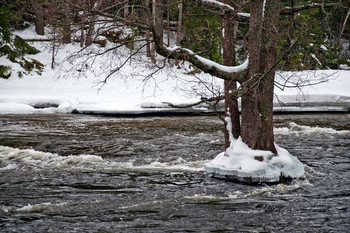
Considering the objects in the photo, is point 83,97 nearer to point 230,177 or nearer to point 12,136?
point 12,136

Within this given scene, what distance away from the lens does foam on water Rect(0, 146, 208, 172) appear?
967cm

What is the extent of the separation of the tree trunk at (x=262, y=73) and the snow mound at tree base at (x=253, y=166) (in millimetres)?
211

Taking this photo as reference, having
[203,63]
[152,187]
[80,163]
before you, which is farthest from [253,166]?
[80,163]

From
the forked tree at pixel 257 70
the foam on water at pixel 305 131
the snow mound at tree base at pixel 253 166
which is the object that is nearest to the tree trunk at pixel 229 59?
the forked tree at pixel 257 70

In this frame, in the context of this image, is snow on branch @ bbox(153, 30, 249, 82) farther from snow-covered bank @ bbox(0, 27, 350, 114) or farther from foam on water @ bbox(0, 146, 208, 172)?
snow-covered bank @ bbox(0, 27, 350, 114)

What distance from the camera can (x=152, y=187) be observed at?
8039mm

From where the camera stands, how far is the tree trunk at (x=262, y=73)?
336 inches

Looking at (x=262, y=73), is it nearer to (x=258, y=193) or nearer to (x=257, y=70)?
(x=257, y=70)

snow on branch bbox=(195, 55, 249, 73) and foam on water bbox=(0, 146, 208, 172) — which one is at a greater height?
snow on branch bbox=(195, 55, 249, 73)

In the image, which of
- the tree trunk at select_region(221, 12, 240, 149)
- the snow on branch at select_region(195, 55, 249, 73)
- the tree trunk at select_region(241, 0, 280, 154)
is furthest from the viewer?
the tree trunk at select_region(221, 12, 240, 149)

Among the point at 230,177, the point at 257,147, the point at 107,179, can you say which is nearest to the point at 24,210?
the point at 107,179

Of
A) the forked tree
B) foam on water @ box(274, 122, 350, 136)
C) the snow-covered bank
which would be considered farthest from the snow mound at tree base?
the snow-covered bank

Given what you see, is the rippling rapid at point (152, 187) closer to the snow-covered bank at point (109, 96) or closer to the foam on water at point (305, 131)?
the foam on water at point (305, 131)

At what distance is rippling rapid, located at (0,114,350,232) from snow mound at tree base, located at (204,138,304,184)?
0.80 feet
